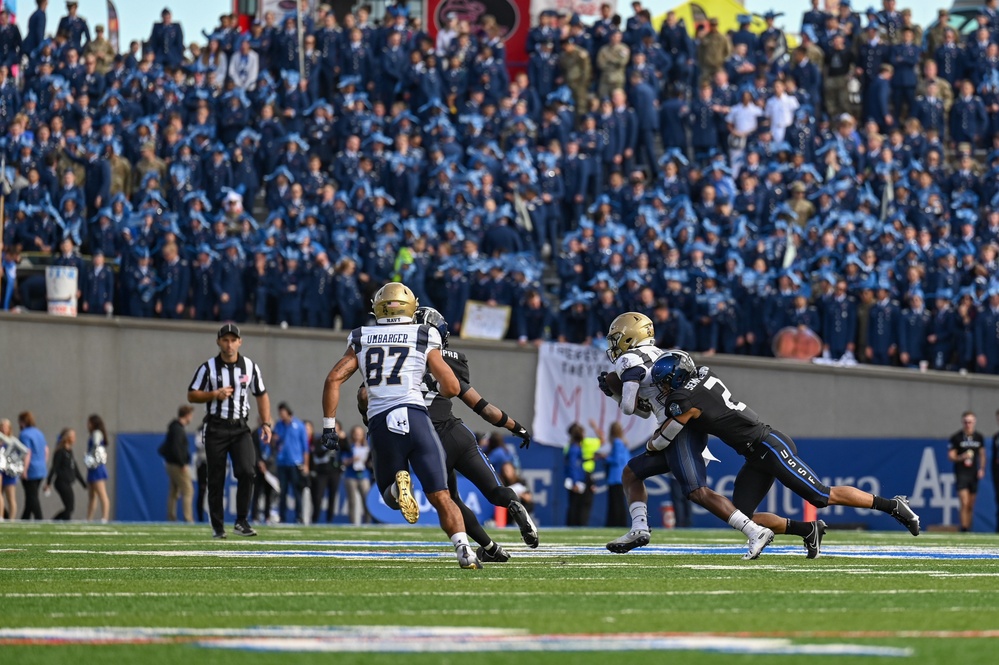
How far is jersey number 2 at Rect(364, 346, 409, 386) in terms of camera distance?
1033 cm

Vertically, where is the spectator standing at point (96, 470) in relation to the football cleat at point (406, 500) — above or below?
below

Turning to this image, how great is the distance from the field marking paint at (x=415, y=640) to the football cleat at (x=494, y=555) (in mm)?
4155

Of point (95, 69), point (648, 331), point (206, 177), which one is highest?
point (95, 69)

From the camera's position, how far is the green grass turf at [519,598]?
19.6 ft

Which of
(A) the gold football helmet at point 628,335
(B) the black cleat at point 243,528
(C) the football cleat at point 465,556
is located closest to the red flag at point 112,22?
(B) the black cleat at point 243,528

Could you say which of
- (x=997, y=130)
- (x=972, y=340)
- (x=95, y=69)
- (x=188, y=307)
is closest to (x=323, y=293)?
(x=188, y=307)

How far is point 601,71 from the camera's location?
28.9 m

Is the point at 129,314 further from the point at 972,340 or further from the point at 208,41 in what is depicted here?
the point at 972,340

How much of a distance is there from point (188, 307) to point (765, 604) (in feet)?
59.9

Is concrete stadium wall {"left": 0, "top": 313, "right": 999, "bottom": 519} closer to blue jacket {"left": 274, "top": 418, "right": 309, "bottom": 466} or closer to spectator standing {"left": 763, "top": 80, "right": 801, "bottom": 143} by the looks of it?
blue jacket {"left": 274, "top": 418, "right": 309, "bottom": 466}

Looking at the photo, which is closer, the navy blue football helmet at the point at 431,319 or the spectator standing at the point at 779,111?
the navy blue football helmet at the point at 431,319

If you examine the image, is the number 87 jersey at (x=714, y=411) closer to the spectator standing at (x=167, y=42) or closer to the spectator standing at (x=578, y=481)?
the spectator standing at (x=578, y=481)

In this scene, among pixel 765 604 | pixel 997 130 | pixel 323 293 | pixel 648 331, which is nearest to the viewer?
pixel 765 604

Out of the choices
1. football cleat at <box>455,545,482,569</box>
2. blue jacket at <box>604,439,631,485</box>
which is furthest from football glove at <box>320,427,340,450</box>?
blue jacket at <box>604,439,631,485</box>
